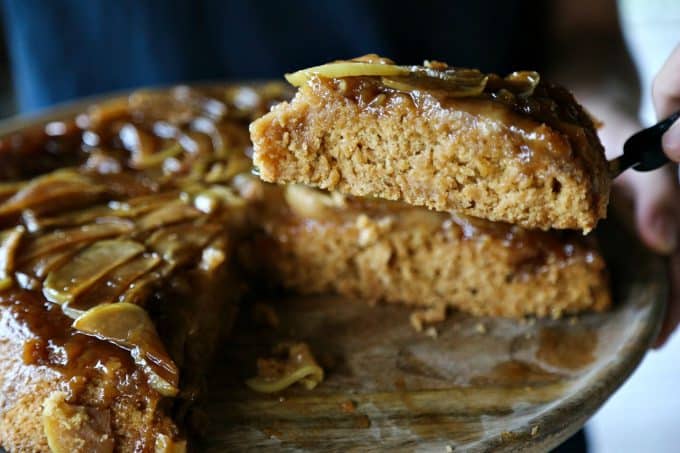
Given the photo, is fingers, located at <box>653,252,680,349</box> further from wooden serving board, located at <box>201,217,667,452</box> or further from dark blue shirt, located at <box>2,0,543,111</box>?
dark blue shirt, located at <box>2,0,543,111</box>

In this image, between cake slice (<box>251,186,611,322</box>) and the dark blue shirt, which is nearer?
cake slice (<box>251,186,611,322</box>)

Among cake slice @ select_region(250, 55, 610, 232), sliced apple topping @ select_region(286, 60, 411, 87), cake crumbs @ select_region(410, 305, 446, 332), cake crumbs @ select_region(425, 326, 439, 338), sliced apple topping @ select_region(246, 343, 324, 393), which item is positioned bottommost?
sliced apple topping @ select_region(246, 343, 324, 393)

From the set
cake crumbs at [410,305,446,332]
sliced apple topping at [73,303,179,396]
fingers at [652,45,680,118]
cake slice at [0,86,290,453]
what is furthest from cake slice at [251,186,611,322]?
sliced apple topping at [73,303,179,396]

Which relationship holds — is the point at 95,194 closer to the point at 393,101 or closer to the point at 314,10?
the point at 393,101

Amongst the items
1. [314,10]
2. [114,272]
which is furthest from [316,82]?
[314,10]

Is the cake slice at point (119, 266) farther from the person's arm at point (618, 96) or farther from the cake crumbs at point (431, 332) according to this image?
the person's arm at point (618, 96)

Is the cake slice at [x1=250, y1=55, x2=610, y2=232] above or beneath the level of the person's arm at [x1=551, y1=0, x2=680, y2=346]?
above
